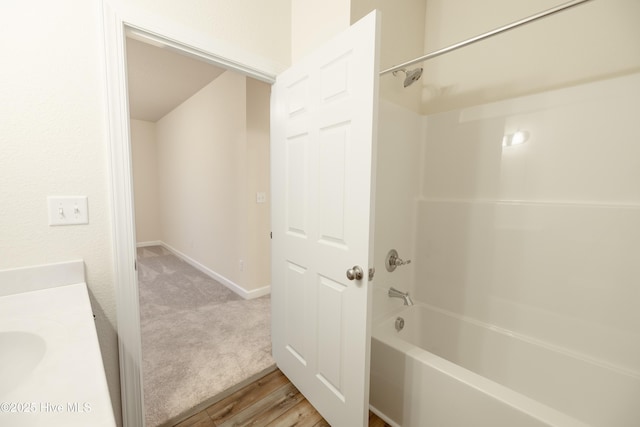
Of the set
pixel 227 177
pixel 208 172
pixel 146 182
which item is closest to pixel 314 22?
pixel 227 177

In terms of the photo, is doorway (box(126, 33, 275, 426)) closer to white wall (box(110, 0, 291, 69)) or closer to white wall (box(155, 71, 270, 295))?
white wall (box(155, 71, 270, 295))

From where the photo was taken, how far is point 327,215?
1264 millimetres

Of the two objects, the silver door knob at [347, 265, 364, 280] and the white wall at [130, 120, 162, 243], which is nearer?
the silver door knob at [347, 265, 364, 280]

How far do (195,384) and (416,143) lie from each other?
2178 mm

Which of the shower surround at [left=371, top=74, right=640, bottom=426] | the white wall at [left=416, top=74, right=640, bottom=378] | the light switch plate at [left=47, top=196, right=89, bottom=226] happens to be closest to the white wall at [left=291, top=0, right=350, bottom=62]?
the shower surround at [left=371, top=74, right=640, bottom=426]

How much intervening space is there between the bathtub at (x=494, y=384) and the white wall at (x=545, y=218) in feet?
0.21

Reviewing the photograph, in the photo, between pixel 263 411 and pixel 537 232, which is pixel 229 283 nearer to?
pixel 263 411

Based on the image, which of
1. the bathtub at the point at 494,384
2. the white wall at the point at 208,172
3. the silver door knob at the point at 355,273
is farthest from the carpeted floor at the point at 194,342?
the silver door knob at the point at 355,273

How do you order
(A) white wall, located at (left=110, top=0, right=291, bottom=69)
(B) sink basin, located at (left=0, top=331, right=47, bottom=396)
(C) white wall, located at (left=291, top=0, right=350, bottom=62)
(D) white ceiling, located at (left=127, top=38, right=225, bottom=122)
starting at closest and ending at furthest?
(B) sink basin, located at (left=0, top=331, right=47, bottom=396), (A) white wall, located at (left=110, top=0, right=291, bottom=69), (C) white wall, located at (left=291, top=0, right=350, bottom=62), (D) white ceiling, located at (left=127, top=38, right=225, bottom=122)

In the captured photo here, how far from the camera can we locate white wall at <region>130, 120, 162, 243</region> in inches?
198

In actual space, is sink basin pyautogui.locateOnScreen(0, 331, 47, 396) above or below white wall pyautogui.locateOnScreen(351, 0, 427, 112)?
below

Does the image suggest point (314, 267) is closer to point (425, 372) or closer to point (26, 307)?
point (425, 372)

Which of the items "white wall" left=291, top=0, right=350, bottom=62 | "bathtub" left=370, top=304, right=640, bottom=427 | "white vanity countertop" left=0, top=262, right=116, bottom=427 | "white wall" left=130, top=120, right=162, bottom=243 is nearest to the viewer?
"white vanity countertop" left=0, top=262, right=116, bottom=427

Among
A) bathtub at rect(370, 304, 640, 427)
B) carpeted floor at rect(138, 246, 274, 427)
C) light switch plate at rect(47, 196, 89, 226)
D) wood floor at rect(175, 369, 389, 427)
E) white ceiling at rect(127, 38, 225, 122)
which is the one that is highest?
white ceiling at rect(127, 38, 225, 122)
